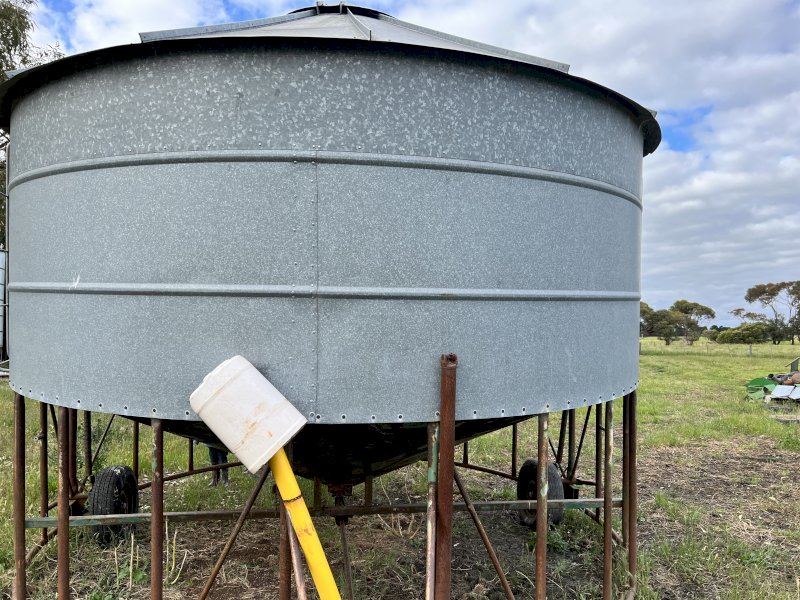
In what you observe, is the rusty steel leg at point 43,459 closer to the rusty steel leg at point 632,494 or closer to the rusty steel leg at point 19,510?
the rusty steel leg at point 19,510

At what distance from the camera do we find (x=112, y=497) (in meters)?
4.38

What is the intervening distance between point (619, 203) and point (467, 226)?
3.47 feet

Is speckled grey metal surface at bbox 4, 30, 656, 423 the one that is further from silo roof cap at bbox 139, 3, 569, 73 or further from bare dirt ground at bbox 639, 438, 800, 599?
bare dirt ground at bbox 639, 438, 800, 599

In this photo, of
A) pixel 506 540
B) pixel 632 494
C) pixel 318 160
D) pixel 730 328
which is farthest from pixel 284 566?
pixel 730 328

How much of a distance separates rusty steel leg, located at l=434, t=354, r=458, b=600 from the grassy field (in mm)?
1508

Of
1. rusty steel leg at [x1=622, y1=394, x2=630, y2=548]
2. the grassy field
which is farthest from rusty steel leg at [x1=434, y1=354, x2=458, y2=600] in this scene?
rusty steel leg at [x1=622, y1=394, x2=630, y2=548]

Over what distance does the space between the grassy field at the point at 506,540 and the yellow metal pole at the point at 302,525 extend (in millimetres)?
1770

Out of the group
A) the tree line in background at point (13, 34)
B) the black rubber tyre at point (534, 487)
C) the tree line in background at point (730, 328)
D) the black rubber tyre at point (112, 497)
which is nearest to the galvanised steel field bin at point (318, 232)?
the black rubber tyre at point (112, 497)

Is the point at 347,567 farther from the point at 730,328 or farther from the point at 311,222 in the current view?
the point at 730,328

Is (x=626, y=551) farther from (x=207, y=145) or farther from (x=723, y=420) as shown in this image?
(x=723, y=420)

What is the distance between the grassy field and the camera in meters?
4.02

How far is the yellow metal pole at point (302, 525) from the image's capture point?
7.53ft

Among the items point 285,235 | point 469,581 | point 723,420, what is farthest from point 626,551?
point 723,420

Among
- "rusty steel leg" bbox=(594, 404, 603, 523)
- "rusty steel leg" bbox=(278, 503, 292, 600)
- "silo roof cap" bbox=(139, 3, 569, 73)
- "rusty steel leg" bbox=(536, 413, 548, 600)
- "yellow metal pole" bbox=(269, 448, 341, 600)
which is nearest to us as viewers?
"yellow metal pole" bbox=(269, 448, 341, 600)
